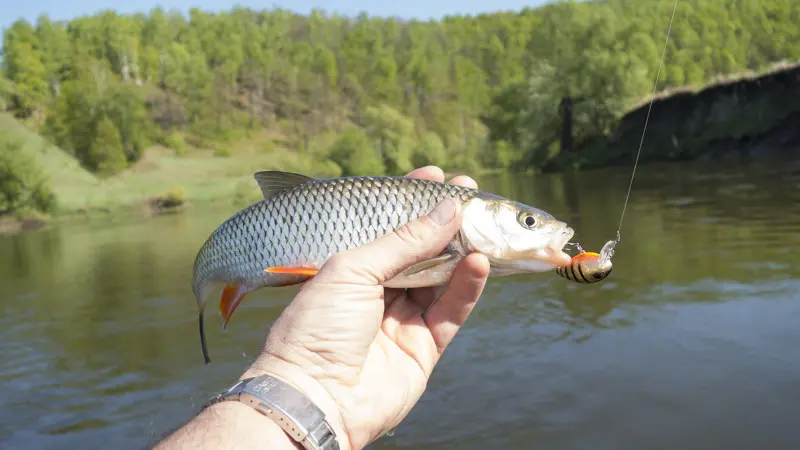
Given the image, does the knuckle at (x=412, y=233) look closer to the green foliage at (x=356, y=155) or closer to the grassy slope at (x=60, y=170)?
the grassy slope at (x=60, y=170)

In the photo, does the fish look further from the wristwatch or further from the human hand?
the wristwatch

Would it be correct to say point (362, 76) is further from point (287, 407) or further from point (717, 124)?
point (287, 407)

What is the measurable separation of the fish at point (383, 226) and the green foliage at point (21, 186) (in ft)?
153

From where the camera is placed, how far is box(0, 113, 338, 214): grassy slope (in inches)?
1924

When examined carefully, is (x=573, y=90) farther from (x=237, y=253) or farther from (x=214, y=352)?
(x=237, y=253)

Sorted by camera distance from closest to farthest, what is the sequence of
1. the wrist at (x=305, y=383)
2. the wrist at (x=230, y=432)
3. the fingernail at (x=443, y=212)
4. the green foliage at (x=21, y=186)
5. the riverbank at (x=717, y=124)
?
the wrist at (x=230, y=432) → the wrist at (x=305, y=383) → the fingernail at (x=443, y=212) → the riverbank at (x=717, y=124) → the green foliage at (x=21, y=186)

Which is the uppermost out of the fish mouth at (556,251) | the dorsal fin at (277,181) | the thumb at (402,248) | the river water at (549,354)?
the dorsal fin at (277,181)

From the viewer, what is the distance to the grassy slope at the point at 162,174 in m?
48.9

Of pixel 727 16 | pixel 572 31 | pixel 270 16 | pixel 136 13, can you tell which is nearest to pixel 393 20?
pixel 270 16

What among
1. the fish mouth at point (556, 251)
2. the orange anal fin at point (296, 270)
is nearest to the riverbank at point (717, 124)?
the fish mouth at point (556, 251)

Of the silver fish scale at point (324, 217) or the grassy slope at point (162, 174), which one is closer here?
the silver fish scale at point (324, 217)

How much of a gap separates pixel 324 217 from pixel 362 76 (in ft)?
364

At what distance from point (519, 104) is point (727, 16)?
109 feet

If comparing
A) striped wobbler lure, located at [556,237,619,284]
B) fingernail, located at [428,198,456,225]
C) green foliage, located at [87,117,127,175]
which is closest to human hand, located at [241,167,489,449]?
fingernail, located at [428,198,456,225]
